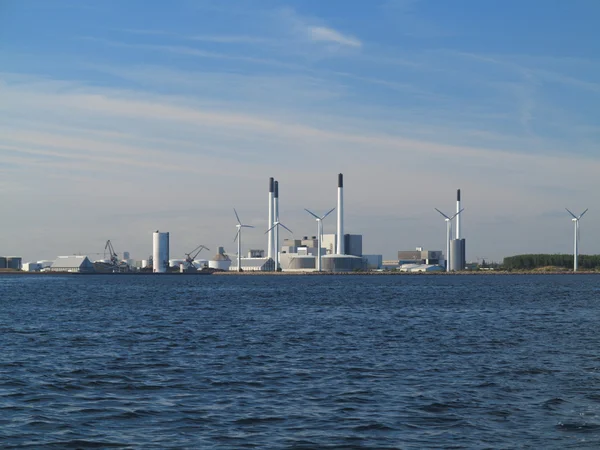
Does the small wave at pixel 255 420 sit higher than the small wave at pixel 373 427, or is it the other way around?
the small wave at pixel 255 420

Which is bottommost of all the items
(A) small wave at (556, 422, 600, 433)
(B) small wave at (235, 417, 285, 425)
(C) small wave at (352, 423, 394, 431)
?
(A) small wave at (556, 422, 600, 433)

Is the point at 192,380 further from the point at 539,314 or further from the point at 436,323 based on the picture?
the point at 539,314

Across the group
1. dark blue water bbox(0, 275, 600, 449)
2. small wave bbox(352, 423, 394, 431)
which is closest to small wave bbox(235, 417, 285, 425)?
dark blue water bbox(0, 275, 600, 449)

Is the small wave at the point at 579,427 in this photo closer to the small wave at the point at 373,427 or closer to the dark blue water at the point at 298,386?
the dark blue water at the point at 298,386

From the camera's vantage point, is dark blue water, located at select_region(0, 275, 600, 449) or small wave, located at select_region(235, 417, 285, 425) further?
small wave, located at select_region(235, 417, 285, 425)

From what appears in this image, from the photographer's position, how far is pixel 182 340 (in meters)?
45.3

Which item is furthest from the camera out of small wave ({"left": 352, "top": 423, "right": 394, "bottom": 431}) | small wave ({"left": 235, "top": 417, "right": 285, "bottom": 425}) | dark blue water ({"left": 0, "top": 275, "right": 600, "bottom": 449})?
small wave ({"left": 235, "top": 417, "right": 285, "bottom": 425})

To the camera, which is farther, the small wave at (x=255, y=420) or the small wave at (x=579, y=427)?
the small wave at (x=255, y=420)

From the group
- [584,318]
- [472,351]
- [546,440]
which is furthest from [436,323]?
[546,440]

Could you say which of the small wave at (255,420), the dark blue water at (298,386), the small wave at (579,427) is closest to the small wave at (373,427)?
the dark blue water at (298,386)

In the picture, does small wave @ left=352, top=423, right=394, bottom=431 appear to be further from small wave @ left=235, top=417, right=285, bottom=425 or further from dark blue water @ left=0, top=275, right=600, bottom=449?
small wave @ left=235, top=417, right=285, bottom=425

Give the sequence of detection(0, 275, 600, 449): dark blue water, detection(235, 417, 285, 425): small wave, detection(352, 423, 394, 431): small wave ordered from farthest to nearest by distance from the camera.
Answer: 1. detection(235, 417, 285, 425): small wave
2. detection(352, 423, 394, 431): small wave
3. detection(0, 275, 600, 449): dark blue water

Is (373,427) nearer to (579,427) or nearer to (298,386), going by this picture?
(579,427)

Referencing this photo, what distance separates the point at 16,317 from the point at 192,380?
1595 inches
